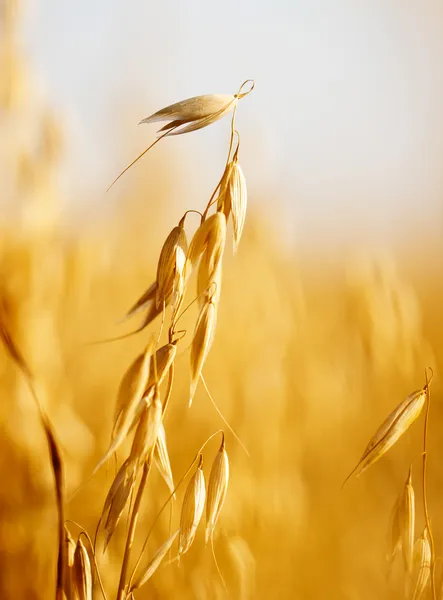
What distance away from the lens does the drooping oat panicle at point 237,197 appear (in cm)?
32

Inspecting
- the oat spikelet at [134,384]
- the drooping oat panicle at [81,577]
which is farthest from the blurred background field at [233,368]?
the oat spikelet at [134,384]

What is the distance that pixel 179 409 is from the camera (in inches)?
22.5

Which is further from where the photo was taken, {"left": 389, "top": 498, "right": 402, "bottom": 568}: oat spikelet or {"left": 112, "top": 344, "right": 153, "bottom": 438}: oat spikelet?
{"left": 389, "top": 498, "right": 402, "bottom": 568}: oat spikelet

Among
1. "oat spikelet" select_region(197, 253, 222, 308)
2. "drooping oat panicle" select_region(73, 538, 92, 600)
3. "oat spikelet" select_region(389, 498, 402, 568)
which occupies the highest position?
"oat spikelet" select_region(197, 253, 222, 308)

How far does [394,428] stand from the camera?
0.36m

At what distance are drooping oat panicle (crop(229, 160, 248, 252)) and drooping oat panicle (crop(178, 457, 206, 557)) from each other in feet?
0.47

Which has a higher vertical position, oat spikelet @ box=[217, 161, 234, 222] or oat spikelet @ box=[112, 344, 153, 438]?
oat spikelet @ box=[217, 161, 234, 222]

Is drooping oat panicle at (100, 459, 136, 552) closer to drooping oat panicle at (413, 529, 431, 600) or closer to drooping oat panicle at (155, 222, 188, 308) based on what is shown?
drooping oat panicle at (155, 222, 188, 308)

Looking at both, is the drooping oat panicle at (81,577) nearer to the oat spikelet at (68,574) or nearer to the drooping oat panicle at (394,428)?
the oat spikelet at (68,574)

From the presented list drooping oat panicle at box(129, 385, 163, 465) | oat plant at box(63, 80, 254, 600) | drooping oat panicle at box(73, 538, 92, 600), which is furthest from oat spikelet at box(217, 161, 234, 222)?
drooping oat panicle at box(73, 538, 92, 600)

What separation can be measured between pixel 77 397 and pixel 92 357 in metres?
0.04

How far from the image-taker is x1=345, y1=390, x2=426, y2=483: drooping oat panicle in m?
0.36

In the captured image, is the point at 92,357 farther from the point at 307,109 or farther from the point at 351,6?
the point at 351,6

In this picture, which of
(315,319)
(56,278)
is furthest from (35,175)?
(315,319)
